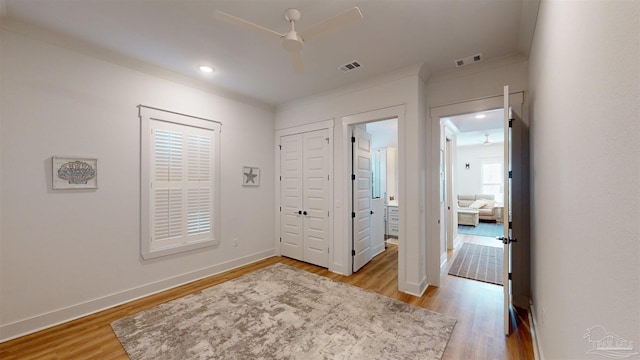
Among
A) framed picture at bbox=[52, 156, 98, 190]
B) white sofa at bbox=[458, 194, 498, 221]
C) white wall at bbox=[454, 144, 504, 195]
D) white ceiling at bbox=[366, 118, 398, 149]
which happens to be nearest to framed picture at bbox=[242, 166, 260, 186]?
framed picture at bbox=[52, 156, 98, 190]

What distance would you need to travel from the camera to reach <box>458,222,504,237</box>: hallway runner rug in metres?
6.67

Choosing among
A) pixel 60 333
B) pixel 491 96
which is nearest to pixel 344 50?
pixel 491 96

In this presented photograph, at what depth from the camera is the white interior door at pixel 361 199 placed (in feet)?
13.0

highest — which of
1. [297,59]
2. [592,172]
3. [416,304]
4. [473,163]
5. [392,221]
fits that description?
[297,59]

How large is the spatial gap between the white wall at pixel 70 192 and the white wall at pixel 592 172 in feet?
13.1

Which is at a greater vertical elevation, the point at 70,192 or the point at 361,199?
the point at 70,192

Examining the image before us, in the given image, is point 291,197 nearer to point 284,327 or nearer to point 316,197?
point 316,197

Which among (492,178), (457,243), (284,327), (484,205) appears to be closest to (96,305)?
(284,327)

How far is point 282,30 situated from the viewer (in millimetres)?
2441

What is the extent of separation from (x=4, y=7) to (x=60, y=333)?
308 cm

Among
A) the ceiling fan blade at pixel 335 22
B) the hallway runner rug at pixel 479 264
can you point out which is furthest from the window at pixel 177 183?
the hallway runner rug at pixel 479 264

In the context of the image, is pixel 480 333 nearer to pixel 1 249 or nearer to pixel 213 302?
pixel 213 302

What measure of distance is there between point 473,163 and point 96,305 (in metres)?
11.6

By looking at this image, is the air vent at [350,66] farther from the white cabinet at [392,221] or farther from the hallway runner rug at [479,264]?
the white cabinet at [392,221]
